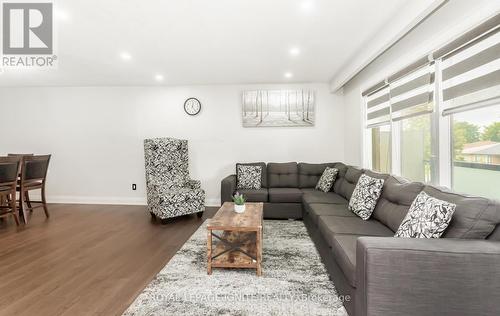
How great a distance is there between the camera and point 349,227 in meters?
2.22

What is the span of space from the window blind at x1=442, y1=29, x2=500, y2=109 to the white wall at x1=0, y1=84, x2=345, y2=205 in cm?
274

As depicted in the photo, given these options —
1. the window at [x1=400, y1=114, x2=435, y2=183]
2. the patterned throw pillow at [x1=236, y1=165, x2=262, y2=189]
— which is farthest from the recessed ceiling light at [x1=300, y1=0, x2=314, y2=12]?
the patterned throw pillow at [x1=236, y1=165, x2=262, y2=189]

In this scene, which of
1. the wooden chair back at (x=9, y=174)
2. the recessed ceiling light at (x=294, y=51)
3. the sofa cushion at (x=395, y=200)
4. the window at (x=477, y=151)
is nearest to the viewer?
the window at (x=477, y=151)

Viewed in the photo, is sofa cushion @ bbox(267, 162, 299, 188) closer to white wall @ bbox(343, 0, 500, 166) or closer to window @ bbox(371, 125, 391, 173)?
white wall @ bbox(343, 0, 500, 166)

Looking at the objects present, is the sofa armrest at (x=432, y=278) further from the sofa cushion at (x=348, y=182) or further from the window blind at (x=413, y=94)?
the sofa cushion at (x=348, y=182)

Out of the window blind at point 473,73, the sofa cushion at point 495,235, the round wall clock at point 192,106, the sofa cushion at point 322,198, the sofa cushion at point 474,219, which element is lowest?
the sofa cushion at point 322,198

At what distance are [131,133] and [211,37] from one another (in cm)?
314

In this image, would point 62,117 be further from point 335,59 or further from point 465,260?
point 465,260

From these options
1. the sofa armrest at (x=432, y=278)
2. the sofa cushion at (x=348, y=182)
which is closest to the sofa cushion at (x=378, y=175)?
the sofa cushion at (x=348, y=182)

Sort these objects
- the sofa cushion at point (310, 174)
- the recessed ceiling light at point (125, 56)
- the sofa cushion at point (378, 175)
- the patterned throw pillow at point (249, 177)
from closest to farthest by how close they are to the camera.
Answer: the sofa cushion at point (378, 175) → the recessed ceiling light at point (125, 56) → the patterned throw pillow at point (249, 177) → the sofa cushion at point (310, 174)

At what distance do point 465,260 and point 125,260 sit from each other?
2802 mm

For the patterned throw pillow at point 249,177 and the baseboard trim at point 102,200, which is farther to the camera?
the baseboard trim at point 102,200

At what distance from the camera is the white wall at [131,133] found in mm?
4938

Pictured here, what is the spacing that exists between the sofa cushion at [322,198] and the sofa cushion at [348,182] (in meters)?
0.08
